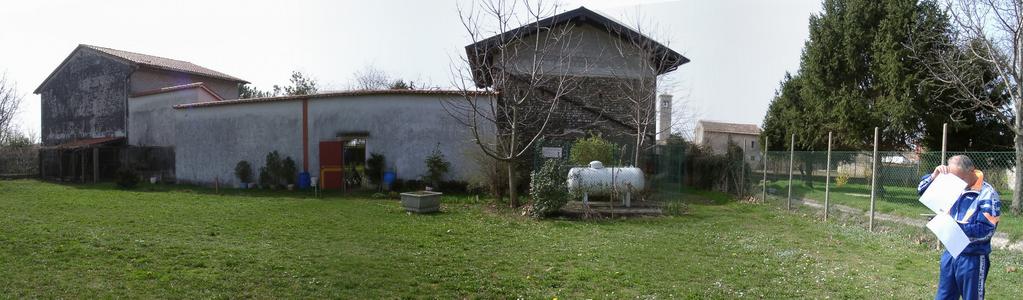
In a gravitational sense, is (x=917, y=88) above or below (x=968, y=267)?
above

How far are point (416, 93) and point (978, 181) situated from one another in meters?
15.3

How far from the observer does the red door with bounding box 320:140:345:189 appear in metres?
18.9

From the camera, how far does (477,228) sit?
10438 mm

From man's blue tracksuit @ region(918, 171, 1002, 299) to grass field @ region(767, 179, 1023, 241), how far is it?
6152mm

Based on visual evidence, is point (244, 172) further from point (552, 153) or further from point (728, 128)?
A: point (728, 128)

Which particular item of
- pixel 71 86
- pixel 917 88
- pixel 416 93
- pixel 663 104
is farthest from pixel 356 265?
pixel 71 86

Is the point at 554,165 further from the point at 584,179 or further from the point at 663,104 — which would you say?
the point at 663,104

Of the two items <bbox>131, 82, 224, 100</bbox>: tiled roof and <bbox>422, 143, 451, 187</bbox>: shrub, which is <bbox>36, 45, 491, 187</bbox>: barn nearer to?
<bbox>131, 82, 224, 100</bbox>: tiled roof

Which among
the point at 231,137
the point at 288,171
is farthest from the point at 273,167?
the point at 231,137

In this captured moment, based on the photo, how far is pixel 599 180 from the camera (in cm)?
1309

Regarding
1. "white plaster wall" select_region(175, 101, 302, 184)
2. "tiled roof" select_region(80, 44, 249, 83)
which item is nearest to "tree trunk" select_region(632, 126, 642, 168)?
"white plaster wall" select_region(175, 101, 302, 184)

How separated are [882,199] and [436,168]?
12051mm

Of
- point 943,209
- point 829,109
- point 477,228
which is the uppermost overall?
point 829,109

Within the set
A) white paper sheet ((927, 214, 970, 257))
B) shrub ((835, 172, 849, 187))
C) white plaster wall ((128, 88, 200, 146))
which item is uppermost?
white plaster wall ((128, 88, 200, 146))
